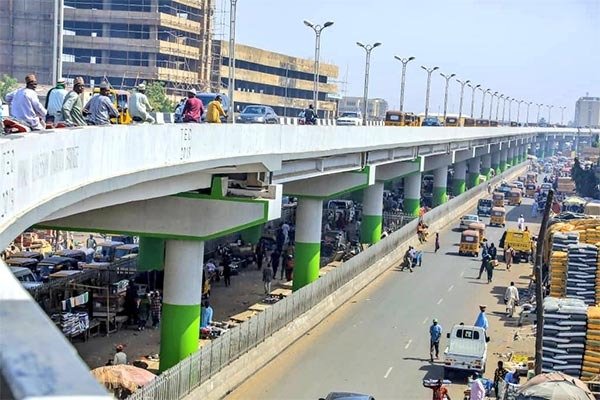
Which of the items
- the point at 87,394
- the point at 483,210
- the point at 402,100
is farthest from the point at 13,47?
the point at 87,394

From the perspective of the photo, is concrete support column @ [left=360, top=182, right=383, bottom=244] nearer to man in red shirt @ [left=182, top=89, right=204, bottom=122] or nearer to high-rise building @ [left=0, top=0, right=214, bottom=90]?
man in red shirt @ [left=182, top=89, right=204, bottom=122]

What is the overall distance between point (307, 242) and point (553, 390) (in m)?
20.3

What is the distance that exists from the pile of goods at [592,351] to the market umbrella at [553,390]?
473cm

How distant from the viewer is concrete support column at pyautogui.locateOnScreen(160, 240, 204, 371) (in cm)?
2352

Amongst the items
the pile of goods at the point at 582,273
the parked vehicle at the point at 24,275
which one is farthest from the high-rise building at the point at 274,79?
the parked vehicle at the point at 24,275

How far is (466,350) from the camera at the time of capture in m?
26.0

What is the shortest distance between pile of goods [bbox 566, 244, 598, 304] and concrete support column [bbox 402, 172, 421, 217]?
102 ft

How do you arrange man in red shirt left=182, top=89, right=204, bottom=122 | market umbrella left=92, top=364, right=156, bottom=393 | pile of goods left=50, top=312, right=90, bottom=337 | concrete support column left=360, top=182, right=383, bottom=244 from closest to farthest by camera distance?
market umbrella left=92, top=364, right=156, bottom=393
man in red shirt left=182, top=89, right=204, bottom=122
pile of goods left=50, top=312, right=90, bottom=337
concrete support column left=360, top=182, right=383, bottom=244

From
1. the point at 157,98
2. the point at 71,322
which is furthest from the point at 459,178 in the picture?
the point at 71,322

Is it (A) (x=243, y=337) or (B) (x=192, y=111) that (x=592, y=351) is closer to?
(A) (x=243, y=337)

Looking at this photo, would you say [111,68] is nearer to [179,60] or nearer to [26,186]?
[179,60]

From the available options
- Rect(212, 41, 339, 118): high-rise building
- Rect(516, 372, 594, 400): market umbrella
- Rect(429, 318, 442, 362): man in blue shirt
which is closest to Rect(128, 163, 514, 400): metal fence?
Rect(429, 318, 442, 362): man in blue shirt

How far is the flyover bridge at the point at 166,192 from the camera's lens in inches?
87.4

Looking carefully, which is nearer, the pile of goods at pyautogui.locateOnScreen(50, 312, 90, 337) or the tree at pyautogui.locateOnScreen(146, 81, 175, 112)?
the pile of goods at pyautogui.locateOnScreen(50, 312, 90, 337)
